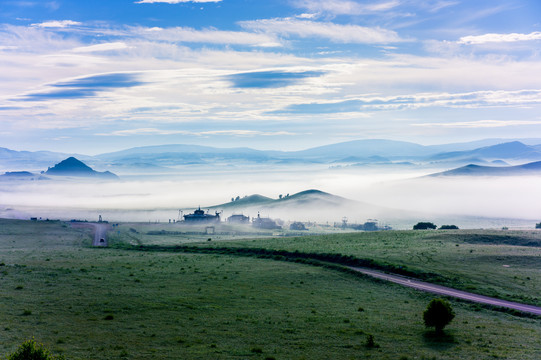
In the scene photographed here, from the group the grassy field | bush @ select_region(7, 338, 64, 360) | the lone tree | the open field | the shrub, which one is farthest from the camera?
the open field

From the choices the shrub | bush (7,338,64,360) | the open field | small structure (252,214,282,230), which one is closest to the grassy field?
the shrub

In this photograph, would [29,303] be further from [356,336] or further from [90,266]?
[356,336]

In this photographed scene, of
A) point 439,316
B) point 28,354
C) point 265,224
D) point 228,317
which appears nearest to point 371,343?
point 439,316

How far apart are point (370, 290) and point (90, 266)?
37.4 metres

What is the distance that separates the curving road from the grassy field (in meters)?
2.66

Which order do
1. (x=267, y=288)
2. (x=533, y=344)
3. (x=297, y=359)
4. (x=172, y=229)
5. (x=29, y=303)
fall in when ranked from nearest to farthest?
(x=297, y=359) → (x=533, y=344) → (x=29, y=303) → (x=267, y=288) → (x=172, y=229)

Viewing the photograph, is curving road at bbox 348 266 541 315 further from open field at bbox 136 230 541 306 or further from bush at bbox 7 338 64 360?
bush at bbox 7 338 64 360

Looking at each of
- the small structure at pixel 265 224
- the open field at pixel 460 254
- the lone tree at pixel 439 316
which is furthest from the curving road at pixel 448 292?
the small structure at pixel 265 224

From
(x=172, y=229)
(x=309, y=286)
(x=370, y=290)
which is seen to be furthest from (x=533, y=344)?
(x=172, y=229)

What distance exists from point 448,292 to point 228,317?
2701 centimetres

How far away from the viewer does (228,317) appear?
40438 millimetres

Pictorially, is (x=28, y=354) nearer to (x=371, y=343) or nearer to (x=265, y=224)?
(x=371, y=343)

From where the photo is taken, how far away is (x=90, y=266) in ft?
210

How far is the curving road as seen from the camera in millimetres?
46688
